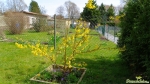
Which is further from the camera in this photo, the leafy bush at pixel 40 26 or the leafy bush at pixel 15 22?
the leafy bush at pixel 40 26

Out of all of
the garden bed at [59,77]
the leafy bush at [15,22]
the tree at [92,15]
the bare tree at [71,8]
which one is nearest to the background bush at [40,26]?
the leafy bush at [15,22]

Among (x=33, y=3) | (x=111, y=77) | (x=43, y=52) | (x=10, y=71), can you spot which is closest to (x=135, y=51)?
(x=111, y=77)

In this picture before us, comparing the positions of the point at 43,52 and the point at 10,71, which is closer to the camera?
the point at 43,52

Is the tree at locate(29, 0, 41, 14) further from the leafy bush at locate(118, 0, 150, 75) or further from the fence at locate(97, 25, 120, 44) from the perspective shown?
the leafy bush at locate(118, 0, 150, 75)

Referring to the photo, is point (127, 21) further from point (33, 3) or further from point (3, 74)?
point (33, 3)

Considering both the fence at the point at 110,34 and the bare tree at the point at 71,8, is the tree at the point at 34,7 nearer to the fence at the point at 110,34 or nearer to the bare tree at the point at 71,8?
the bare tree at the point at 71,8

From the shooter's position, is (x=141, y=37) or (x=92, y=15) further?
(x=92, y=15)

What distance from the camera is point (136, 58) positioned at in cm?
408

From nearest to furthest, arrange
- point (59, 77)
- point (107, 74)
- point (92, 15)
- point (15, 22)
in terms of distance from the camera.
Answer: point (59, 77) → point (107, 74) → point (15, 22) → point (92, 15)

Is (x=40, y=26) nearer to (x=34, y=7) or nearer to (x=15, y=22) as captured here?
(x=15, y=22)

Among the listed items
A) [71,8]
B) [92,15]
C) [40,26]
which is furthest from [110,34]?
[71,8]

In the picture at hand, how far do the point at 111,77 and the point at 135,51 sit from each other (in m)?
0.97

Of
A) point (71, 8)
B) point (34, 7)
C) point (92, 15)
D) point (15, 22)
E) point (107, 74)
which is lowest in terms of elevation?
point (107, 74)

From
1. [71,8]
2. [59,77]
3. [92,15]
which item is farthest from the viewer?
[71,8]
